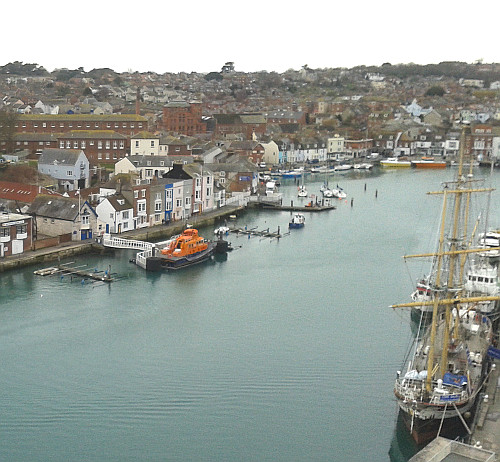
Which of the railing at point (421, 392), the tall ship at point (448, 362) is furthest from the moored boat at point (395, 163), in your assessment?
the railing at point (421, 392)

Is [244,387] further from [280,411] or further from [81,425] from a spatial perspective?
[81,425]

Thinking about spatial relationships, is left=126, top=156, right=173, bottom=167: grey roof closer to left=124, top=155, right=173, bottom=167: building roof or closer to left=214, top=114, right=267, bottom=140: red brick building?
left=124, top=155, right=173, bottom=167: building roof

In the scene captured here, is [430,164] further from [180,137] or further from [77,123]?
[77,123]

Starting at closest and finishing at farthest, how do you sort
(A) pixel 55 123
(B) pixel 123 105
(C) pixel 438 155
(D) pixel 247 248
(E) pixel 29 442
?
(E) pixel 29 442 < (D) pixel 247 248 < (A) pixel 55 123 < (C) pixel 438 155 < (B) pixel 123 105

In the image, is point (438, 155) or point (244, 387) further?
point (438, 155)

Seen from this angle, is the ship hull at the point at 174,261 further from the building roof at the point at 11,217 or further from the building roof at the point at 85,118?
the building roof at the point at 85,118

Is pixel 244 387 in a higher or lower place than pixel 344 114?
lower

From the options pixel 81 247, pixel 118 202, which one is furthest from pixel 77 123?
pixel 81 247

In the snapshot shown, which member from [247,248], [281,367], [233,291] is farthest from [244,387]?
[247,248]
